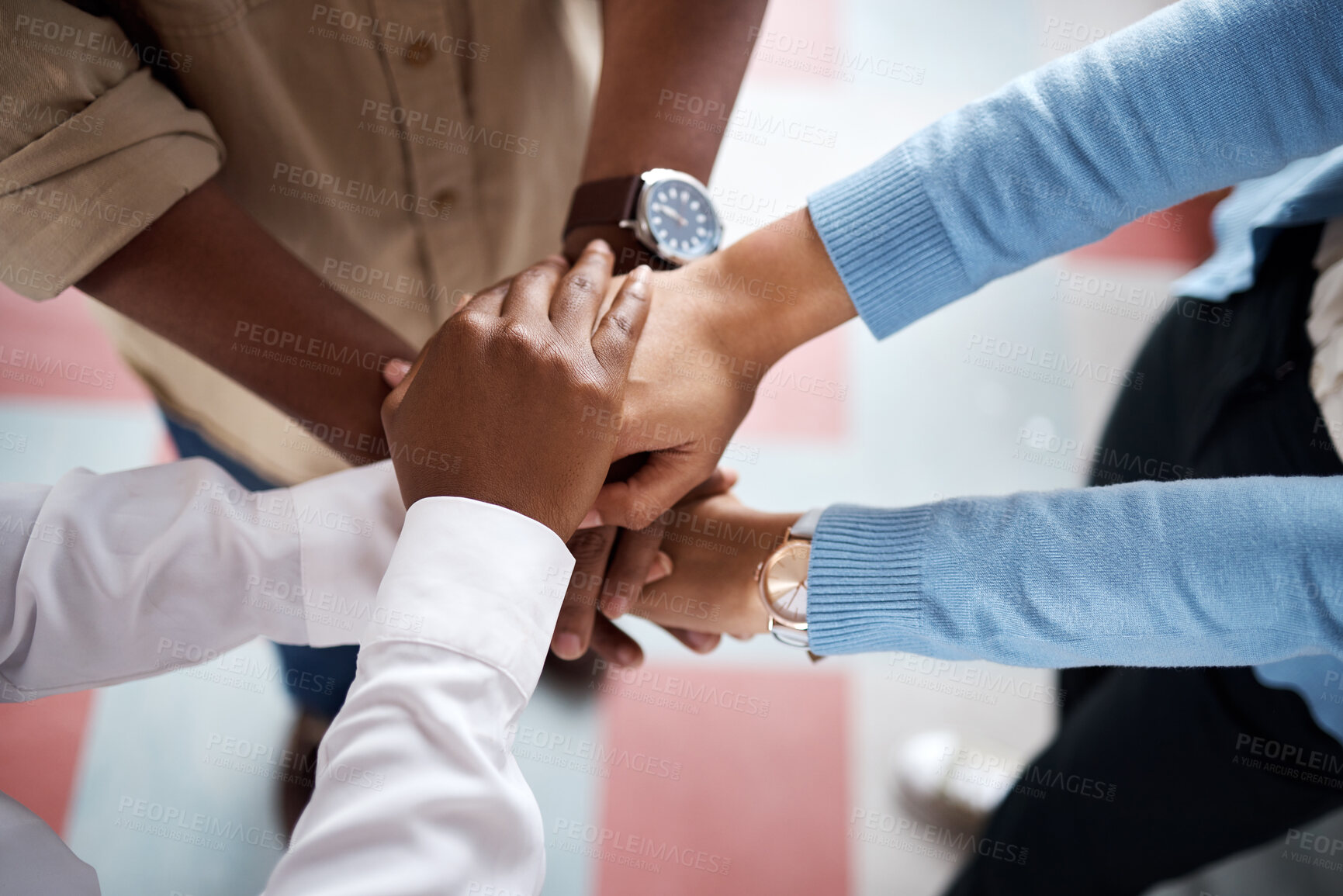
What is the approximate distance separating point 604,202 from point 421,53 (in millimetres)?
218

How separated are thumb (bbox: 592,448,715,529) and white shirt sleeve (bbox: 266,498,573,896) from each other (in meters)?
0.19

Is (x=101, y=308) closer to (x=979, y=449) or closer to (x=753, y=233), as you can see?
(x=753, y=233)

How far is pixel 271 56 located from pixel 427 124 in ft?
0.48

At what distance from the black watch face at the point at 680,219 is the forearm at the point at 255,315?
29 cm

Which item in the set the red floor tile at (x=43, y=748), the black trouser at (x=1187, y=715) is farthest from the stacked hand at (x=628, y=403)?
the red floor tile at (x=43, y=748)

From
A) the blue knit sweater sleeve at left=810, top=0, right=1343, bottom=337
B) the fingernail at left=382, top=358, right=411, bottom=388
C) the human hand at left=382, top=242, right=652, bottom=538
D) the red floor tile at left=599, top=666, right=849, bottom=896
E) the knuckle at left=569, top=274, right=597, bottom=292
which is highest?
the blue knit sweater sleeve at left=810, top=0, right=1343, bottom=337

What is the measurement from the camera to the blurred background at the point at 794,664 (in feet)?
3.05

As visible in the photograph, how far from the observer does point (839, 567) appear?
71 centimetres

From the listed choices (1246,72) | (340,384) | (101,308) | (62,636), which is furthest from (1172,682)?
(101,308)

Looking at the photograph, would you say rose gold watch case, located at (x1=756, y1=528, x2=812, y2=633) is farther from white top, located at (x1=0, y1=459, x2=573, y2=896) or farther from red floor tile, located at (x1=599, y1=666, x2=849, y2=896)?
red floor tile, located at (x1=599, y1=666, x2=849, y2=896)

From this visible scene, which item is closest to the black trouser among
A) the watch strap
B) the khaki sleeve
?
the watch strap

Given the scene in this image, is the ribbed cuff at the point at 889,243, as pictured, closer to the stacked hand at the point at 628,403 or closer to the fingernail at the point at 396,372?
the stacked hand at the point at 628,403

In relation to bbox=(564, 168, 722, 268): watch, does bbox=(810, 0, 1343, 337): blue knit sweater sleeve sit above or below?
above

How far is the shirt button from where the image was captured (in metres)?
0.78
